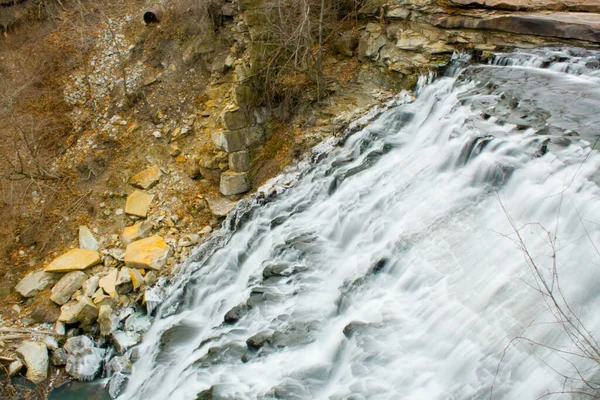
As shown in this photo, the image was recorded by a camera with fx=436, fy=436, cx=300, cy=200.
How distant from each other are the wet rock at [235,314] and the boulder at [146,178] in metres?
3.89

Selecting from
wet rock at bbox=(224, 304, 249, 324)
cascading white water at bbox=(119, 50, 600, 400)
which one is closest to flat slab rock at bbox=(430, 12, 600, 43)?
cascading white water at bbox=(119, 50, 600, 400)

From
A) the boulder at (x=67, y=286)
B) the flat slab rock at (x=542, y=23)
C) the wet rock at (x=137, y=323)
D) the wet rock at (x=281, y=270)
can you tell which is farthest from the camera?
the boulder at (x=67, y=286)

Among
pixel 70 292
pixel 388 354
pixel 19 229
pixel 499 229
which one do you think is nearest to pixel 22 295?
pixel 70 292

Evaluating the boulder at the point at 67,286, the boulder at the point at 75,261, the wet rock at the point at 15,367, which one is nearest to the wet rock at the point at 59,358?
the wet rock at the point at 15,367

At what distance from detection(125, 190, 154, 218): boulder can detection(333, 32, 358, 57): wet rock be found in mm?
4773

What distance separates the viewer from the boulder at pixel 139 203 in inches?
321

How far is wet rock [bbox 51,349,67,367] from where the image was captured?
6.42 m

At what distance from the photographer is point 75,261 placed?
24.6ft

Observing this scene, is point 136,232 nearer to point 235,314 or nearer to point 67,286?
point 67,286

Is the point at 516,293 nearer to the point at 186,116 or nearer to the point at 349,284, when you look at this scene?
the point at 349,284

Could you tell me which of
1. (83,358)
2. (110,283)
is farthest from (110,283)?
(83,358)

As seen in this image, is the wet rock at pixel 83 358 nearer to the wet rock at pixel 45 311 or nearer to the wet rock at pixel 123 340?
the wet rock at pixel 123 340

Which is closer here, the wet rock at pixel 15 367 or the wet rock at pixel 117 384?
the wet rock at pixel 117 384

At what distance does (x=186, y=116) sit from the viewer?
29.8 feet
